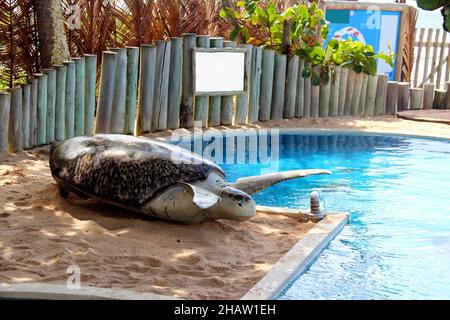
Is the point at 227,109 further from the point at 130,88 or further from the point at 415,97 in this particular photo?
the point at 415,97

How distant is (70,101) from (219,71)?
2617 mm

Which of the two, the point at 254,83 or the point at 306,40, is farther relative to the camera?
the point at 306,40

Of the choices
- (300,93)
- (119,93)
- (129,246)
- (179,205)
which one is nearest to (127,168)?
(179,205)

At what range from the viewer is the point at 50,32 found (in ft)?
29.7

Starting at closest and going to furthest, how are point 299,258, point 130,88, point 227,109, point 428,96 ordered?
point 299,258 < point 130,88 < point 227,109 < point 428,96

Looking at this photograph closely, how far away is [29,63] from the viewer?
9664mm

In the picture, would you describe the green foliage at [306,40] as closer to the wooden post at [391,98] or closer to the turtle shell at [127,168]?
the wooden post at [391,98]

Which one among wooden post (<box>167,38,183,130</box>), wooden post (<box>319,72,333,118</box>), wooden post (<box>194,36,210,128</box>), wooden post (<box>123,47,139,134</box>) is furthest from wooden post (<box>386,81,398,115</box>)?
wooden post (<box>123,47,139,134</box>)

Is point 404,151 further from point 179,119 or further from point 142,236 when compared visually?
point 142,236

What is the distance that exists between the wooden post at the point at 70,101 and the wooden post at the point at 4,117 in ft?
2.96

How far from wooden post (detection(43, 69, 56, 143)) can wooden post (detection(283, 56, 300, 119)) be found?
4307mm

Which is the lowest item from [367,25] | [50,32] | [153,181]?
[153,181]

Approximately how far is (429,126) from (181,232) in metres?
6.84
